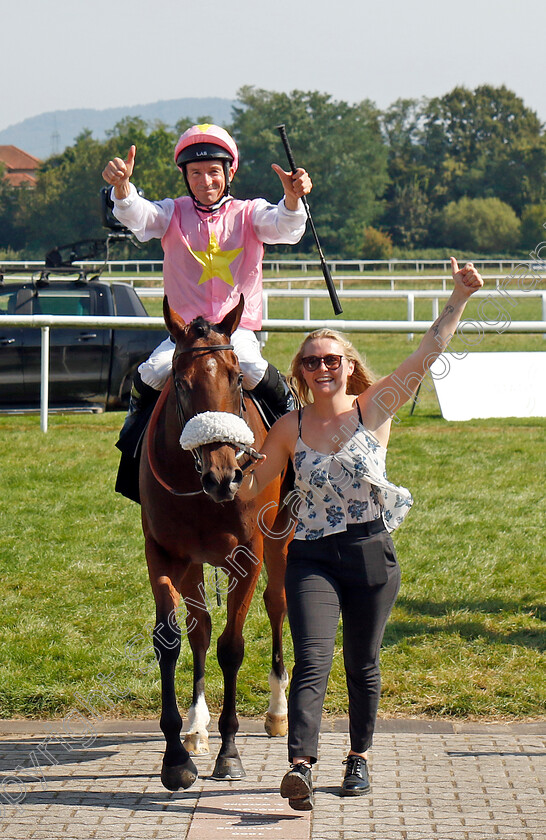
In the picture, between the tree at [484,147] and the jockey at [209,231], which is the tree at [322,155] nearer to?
the tree at [484,147]

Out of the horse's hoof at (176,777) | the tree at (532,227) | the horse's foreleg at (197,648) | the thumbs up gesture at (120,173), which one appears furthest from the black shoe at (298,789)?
the tree at (532,227)

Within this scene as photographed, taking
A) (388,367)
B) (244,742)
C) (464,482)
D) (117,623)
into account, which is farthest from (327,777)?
(388,367)

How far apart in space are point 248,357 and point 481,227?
66.3m

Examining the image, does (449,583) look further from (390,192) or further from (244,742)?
(390,192)

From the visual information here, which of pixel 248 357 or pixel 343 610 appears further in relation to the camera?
pixel 248 357

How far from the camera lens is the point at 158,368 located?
488cm

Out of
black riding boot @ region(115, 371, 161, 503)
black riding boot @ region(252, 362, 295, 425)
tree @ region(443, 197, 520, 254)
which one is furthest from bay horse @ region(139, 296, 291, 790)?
tree @ region(443, 197, 520, 254)

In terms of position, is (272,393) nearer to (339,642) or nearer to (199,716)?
(199,716)

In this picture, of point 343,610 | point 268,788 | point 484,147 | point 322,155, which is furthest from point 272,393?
point 484,147

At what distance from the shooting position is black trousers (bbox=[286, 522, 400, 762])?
3.82m

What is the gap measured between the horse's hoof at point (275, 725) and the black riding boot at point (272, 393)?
1407mm

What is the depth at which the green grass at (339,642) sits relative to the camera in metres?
5.35

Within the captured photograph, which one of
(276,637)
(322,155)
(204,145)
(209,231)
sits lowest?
(276,637)

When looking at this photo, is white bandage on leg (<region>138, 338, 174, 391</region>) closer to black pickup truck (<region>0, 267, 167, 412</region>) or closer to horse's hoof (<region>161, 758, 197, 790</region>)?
horse's hoof (<region>161, 758, 197, 790</region>)
